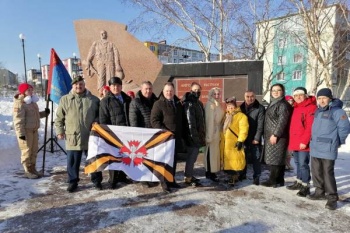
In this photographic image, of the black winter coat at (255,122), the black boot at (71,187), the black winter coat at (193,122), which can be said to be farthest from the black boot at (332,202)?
the black boot at (71,187)

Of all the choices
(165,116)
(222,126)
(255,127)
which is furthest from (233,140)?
(165,116)

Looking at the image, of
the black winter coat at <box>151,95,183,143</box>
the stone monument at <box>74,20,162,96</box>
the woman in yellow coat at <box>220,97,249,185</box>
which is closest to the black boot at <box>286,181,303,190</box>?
the woman in yellow coat at <box>220,97,249,185</box>

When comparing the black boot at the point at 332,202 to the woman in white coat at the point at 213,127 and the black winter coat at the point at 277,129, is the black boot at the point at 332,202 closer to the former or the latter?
the black winter coat at the point at 277,129

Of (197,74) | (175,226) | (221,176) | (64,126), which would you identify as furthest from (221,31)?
(175,226)

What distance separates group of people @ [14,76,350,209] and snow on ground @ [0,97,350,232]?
23 cm

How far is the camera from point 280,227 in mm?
2830

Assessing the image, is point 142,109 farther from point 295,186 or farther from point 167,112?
point 295,186

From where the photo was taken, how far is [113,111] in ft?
12.6

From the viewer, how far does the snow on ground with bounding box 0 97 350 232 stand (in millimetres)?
2840

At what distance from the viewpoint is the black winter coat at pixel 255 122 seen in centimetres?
406

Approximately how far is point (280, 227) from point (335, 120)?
5.04 ft

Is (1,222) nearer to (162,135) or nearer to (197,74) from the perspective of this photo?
(162,135)

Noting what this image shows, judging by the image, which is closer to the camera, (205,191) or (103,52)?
(205,191)

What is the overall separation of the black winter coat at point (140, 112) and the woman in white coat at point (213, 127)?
0.95 meters
